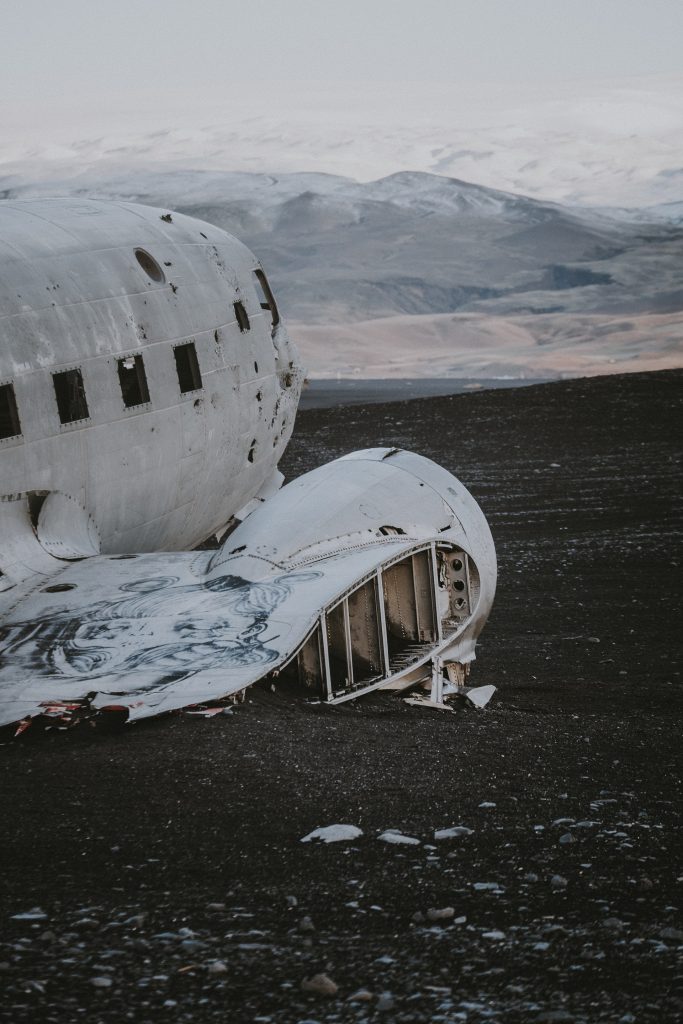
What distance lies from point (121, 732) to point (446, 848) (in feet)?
9.49

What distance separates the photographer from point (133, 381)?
13.3m

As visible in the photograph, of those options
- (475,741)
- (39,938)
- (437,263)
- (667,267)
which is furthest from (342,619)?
(437,263)

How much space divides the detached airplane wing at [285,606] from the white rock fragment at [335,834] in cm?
159

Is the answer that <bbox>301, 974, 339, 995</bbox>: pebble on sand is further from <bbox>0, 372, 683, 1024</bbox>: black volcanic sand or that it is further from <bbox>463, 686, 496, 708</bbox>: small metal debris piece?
<bbox>463, 686, 496, 708</bbox>: small metal debris piece

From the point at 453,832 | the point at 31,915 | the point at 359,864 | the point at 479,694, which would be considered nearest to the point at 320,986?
the point at 359,864

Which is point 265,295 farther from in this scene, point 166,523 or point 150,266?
point 166,523

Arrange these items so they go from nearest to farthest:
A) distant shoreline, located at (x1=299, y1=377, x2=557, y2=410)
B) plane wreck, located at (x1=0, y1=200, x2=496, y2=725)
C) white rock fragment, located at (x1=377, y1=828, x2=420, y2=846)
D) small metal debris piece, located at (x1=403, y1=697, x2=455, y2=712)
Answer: white rock fragment, located at (x1=377, y1=828, x2=420, y2=846)
plane wreck, located at (x1=0, y1=200, x2=496, y2=725)
small metal debris piece, located at (x1=403, y1=697, x2=455, y2=712)
distant shoreline, located at (x1=299, y1=377, x2=557, y2=410)

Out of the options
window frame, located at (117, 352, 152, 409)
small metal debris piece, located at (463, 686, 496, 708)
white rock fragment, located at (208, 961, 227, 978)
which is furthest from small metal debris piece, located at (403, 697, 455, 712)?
white rock fragment, located at (208, 961, 227, 978)

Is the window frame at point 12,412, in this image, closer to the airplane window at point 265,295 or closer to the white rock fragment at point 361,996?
the airplane window at point 265,295

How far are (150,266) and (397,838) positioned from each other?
8.17 meters

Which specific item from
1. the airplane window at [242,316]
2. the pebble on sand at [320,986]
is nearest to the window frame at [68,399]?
the airplane window at [242,316]

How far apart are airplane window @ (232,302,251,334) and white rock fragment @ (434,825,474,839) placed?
9003mm

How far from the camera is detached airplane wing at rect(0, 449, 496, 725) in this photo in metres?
9.63

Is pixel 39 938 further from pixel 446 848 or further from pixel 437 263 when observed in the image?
pixel 437 263
